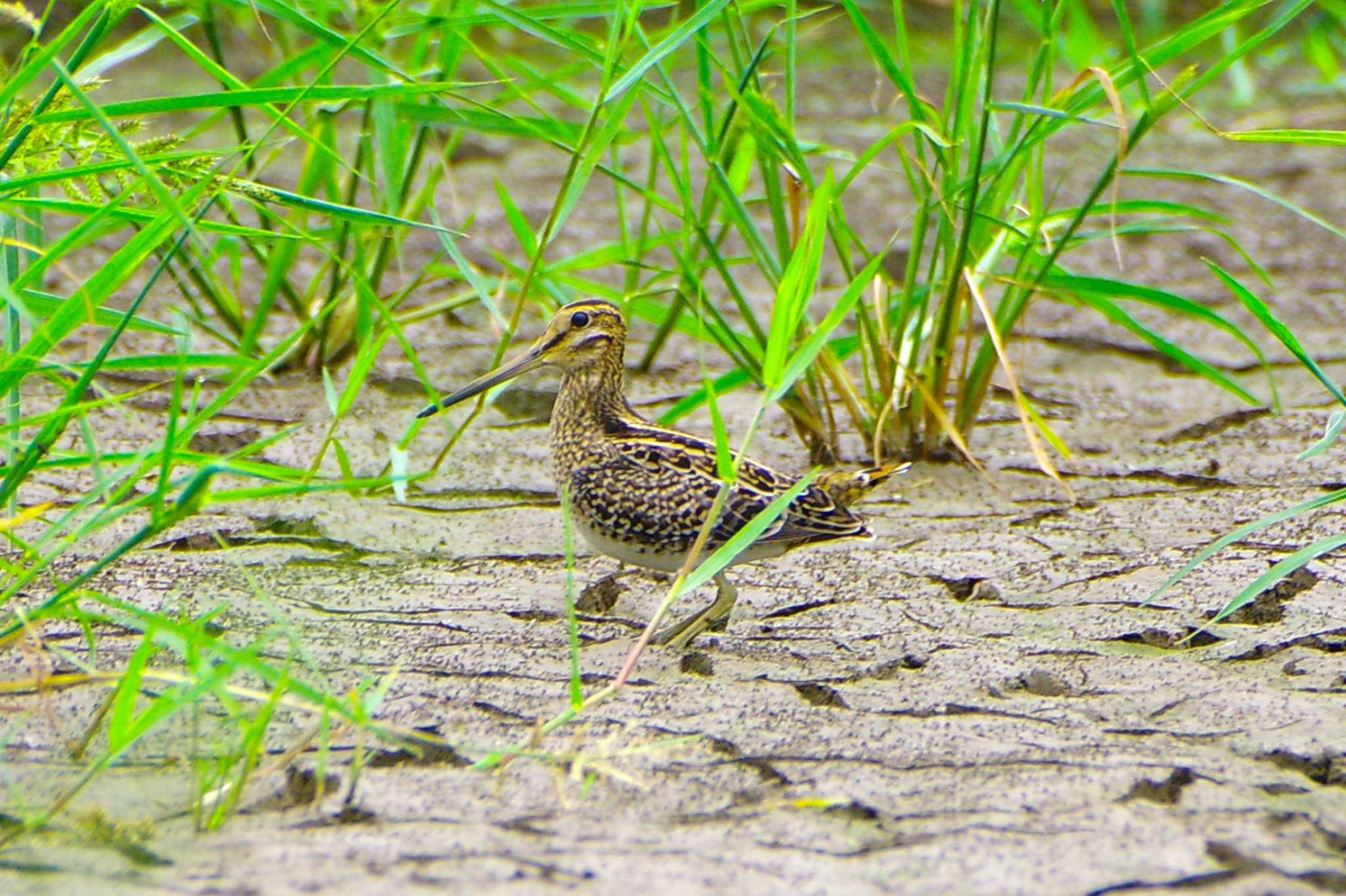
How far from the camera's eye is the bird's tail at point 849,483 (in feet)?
11.9

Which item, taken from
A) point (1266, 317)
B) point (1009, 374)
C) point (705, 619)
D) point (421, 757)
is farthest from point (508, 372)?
point (1266, 317)

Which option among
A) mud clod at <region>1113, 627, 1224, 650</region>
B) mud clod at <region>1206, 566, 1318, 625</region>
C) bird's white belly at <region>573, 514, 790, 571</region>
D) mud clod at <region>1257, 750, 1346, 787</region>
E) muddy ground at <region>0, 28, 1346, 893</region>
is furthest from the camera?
bird's white belly at <region>573, 514, 790, 571</region>

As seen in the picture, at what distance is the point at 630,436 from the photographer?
3.66m

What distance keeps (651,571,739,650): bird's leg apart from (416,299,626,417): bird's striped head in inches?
27.1

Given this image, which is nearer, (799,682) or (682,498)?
(799,682)

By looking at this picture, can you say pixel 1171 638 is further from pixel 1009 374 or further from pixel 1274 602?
pixel 1009 374

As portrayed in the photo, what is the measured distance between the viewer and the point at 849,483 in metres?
3.64

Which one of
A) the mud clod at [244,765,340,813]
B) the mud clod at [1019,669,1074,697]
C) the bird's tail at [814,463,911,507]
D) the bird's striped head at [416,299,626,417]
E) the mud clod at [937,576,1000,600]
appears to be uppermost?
the bird's striped head at [416,299,626,417]

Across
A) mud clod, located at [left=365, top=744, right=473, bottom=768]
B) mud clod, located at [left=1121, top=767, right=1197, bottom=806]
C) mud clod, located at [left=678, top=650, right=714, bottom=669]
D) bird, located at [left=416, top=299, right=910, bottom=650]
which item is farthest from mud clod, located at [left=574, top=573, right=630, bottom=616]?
mud clod, located at [left=1121, top=767, right=1197, bottom=806]

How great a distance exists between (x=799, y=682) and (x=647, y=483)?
2.12ft

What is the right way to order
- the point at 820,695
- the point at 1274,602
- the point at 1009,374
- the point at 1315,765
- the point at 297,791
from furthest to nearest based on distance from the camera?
the point at 1009,374 < the point at 1274,602 < the point at 820,695 < the point at 1315,765 < the point at 297,791

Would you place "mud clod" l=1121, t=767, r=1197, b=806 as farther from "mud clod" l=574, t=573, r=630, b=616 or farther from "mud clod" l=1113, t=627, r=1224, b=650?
"mud clod" l=574, t=573, r=630, b=616

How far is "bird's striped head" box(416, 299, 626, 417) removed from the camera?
150 inches

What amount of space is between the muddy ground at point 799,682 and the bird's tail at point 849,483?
180mm
